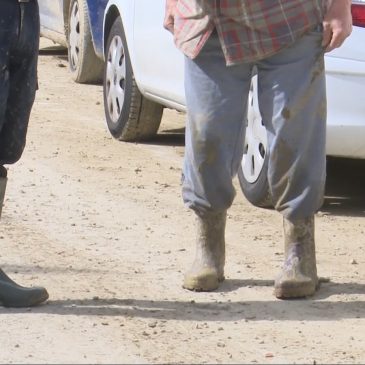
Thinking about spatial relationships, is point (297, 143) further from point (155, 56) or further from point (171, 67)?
point (155, 56)

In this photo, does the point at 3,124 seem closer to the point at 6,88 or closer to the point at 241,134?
the point at 6,88

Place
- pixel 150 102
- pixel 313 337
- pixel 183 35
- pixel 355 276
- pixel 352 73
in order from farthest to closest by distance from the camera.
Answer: pixel 150 102 < pixel 352 73 < pixel 355 276 < pixel 183 35 < pixel 313 337

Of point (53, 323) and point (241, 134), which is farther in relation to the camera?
A: point (241, 134)

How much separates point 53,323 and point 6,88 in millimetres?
889

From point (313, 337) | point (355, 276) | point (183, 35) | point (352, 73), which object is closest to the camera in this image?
point (313, 337)

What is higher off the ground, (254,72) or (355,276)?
(254,72)

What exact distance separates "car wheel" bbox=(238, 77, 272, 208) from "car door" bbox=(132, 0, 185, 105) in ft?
2.37

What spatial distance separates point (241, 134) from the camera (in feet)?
19.1

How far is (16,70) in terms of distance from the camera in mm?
5539

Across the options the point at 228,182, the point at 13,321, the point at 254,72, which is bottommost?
the point at 13,321

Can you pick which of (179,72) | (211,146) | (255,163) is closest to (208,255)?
(211,146)

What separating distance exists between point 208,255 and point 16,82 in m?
1.09

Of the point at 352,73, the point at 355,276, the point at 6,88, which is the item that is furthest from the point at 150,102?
the point at 6,88

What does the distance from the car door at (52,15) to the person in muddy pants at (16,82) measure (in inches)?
286
